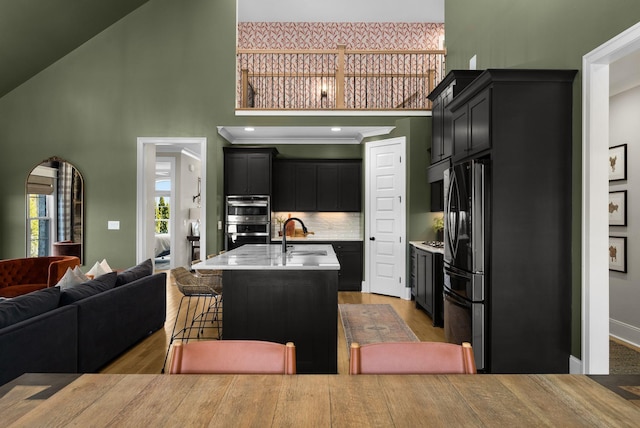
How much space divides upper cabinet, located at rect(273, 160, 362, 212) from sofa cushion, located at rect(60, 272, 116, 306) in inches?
144

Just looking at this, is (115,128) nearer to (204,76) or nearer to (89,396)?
(204,76)

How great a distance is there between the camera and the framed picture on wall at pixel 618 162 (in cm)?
393

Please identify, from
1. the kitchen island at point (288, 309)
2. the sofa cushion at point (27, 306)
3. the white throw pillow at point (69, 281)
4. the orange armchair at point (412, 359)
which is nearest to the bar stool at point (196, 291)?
the kitchen island at point (288, 309)

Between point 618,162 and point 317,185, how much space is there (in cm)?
424

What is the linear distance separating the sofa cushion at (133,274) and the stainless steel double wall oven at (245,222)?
2.18 metres

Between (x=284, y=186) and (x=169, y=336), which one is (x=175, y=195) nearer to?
(x=284, y=186)

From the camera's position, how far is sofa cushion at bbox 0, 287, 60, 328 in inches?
90.8

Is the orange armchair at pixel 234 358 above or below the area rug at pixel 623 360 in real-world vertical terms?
above

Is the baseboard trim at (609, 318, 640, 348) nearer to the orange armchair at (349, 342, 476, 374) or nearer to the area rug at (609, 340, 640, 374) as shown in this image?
the area rug at (609, 340, 640, 374)

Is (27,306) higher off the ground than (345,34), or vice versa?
(345,34)

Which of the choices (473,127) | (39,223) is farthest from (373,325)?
(39,223)

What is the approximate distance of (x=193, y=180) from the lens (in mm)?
9414

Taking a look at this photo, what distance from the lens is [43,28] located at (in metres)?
5.15

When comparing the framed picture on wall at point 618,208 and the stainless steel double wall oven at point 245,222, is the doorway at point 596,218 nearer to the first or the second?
the framed picture on wall at point 618,208
